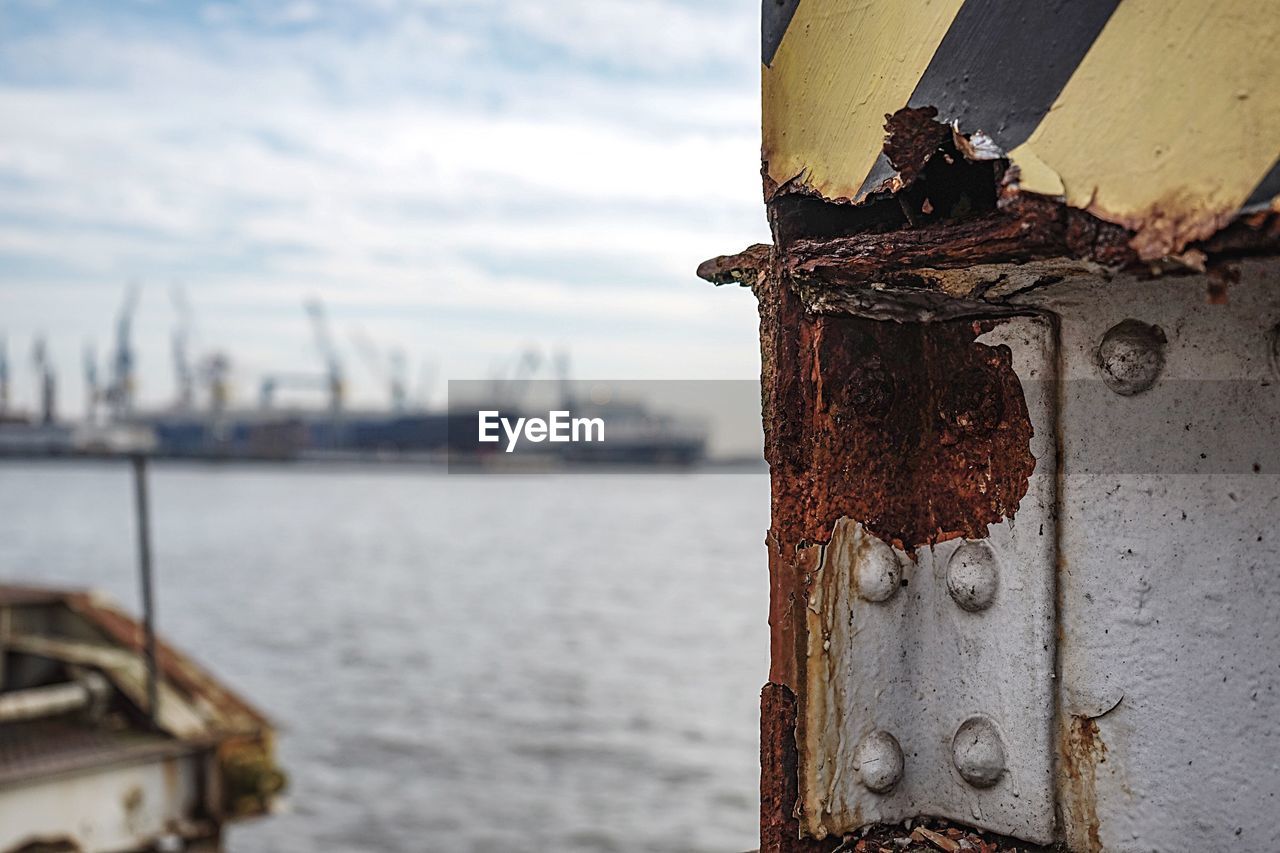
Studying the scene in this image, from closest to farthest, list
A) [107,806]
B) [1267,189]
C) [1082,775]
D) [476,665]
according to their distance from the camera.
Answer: [1267,189] < [1082,775] < [107,806] < [476,665]

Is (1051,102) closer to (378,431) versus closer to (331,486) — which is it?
(378,431)

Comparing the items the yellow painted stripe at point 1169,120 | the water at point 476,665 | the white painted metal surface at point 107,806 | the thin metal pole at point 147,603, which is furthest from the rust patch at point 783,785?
the water at point 476,665

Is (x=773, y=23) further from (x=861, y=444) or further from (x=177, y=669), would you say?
(x=177, y=669)

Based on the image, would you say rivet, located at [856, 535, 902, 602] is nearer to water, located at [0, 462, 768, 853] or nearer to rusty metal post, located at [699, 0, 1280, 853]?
rusty metal post, located at [699, 0, 1280, 853]

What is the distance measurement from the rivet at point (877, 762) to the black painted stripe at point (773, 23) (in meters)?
0.51

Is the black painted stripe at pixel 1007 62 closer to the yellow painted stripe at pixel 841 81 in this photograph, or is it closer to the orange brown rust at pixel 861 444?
the yellow painted stripe at pixel 841 81

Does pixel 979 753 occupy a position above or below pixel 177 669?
above

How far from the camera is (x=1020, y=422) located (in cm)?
82

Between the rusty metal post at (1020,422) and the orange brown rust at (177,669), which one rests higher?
the rusty metal post at (1020,422)

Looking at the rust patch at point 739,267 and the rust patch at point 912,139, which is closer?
the rust patch at point 912,139

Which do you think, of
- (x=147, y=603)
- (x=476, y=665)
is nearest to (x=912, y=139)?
(x=147, y=603)

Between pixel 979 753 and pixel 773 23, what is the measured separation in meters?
0.56

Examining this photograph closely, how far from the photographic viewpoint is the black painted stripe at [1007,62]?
0.63 meters

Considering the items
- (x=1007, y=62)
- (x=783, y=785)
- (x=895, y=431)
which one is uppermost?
(x=1007, y=62)
